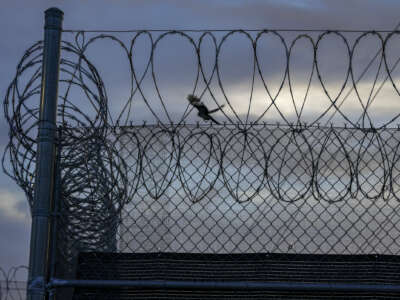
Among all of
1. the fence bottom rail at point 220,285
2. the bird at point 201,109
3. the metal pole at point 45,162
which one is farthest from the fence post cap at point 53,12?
the fence bottom rail at point 220,285

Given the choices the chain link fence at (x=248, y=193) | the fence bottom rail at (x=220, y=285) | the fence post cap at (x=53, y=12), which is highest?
the fence post cap at (x=53, y=12)

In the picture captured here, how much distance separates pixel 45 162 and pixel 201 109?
3.23ft

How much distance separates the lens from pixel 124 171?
368 centimetres

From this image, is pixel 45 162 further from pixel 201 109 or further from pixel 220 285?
pixel 220 285

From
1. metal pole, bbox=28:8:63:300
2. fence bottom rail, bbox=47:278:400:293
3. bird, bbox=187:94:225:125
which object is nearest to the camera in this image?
fence bottom rail, bbox=47:278:400:293

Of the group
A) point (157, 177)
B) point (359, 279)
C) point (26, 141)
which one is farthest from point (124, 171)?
point (359, 279)

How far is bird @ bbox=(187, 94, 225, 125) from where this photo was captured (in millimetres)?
3791

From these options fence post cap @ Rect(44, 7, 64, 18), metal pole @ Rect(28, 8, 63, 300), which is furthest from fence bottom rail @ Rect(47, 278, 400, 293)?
fence post cap @ Rect(44, 7, 64, 18)

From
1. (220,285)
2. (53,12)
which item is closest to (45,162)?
(53,12)

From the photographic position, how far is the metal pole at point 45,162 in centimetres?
355

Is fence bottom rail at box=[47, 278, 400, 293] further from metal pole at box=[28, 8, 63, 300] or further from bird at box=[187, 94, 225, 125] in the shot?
bird at box=[187, 94, 225, 125]

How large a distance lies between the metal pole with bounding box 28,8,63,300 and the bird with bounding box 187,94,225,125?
0.80 m

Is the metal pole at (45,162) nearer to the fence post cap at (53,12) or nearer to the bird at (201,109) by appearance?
the fence post cap at (53,12)

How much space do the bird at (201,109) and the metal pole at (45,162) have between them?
801mm
